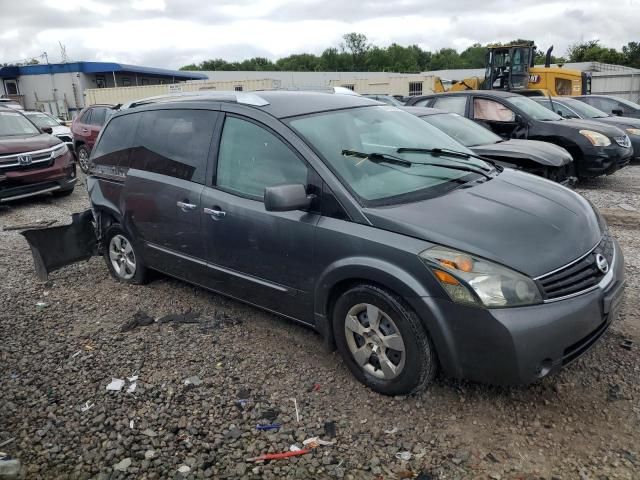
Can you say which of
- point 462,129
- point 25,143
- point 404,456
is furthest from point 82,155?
point 404,456

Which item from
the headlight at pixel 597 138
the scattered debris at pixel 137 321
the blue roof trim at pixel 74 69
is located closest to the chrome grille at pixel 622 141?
the headlight at pixel 597 138

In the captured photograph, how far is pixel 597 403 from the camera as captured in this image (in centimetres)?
295

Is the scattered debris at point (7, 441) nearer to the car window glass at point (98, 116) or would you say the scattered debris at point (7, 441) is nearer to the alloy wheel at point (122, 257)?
the alloy wheel at point (122, 257)

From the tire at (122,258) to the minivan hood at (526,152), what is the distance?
14.6 ft

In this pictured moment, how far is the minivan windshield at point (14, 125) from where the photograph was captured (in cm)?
934

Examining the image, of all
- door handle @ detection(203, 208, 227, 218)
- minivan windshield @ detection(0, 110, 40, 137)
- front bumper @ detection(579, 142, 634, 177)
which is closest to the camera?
door handle @ detection(203, 208, 227, 218)

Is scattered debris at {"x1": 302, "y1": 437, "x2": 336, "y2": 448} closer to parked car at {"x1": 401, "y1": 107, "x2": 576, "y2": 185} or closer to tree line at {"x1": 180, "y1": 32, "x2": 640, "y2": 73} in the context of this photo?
parked car at {"x1": 401, "y1": 107, "x2": 576, "y2": 185}

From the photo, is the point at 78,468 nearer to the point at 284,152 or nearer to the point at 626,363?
the point at 284,152

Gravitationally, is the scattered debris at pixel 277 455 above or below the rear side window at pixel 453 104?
below

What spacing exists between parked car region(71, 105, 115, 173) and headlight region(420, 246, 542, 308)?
12.1m

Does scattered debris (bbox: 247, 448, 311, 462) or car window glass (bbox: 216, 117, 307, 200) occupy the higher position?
car window glass (bbox: 216, 117, 307, 200)

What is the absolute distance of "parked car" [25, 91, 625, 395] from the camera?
267 centimetres

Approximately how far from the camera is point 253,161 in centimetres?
366

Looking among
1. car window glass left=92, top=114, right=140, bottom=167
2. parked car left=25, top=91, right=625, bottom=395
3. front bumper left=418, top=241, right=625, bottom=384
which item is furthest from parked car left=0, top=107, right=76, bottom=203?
front bumper left=418, top=241, right=625, bottom=384
